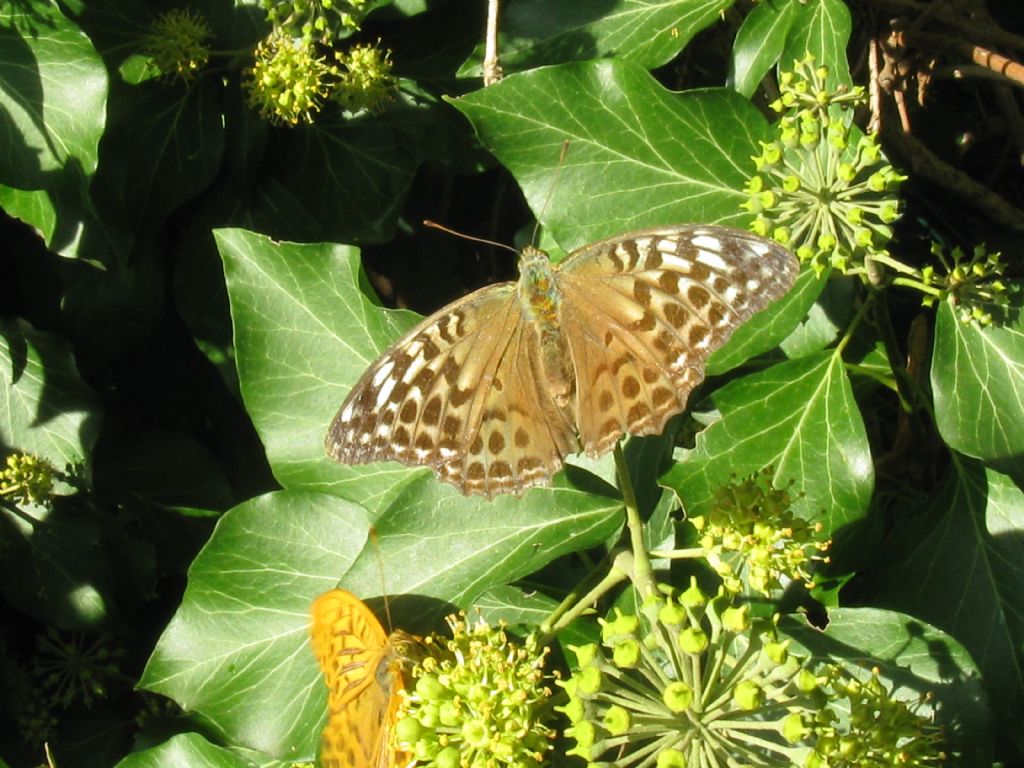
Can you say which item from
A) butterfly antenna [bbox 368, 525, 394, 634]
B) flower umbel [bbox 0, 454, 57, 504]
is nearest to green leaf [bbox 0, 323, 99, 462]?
flower umbel [bbox 0, 454, 57, 504]

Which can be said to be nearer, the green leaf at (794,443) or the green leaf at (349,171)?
the green leaf at (794,443)

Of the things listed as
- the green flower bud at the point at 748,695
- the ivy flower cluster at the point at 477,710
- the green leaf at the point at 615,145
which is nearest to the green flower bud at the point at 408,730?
→ the ivy flower cluster at the point at 477,710

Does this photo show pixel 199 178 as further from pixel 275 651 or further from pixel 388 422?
pixel 275 651

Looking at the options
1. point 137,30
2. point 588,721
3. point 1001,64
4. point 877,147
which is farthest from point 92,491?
point 1001,64

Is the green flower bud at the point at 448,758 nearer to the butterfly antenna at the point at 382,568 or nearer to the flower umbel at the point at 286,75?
the butterfly antenna at the point at 382,568

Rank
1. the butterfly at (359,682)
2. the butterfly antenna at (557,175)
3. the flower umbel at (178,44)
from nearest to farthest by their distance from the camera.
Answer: the butterfly at (359,682), the butterfly antenna at (557,175), the flower umbel at (178,44)

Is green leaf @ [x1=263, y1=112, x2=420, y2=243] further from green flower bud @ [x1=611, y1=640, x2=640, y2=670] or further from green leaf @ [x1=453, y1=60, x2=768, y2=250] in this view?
green flower bud @ [x1=611, y1=640, x2=640, y2=670]

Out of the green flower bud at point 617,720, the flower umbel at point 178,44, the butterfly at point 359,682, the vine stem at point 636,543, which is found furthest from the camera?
the flower umbel at point 178,44
